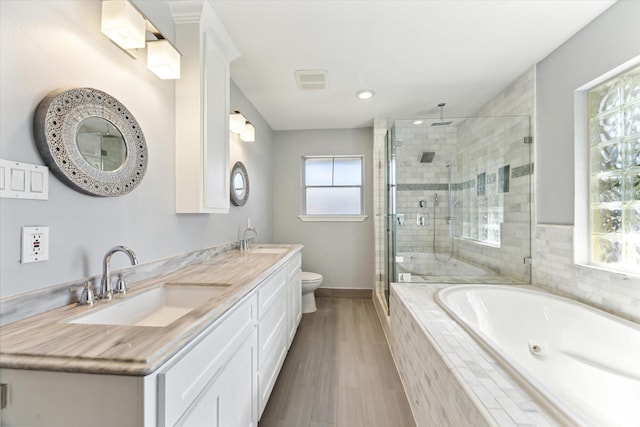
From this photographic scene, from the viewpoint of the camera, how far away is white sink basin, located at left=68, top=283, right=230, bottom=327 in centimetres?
101

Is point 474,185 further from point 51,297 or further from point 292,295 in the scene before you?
point 51,297

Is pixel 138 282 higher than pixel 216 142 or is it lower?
lower

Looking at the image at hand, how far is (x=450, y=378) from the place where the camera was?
3.45 feet

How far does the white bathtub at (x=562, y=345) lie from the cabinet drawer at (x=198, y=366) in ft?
3.66

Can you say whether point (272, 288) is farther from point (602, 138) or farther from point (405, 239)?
point (602, 138)

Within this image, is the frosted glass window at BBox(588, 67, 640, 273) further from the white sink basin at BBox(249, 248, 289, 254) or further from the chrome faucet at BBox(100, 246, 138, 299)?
the chrome faucet at BBox(100, 246, 138, 299)

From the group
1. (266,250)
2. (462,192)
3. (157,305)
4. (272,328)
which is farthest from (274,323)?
(462,192)

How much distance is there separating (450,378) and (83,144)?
1716 millimetres

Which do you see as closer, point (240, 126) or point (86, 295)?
point (86, 295)

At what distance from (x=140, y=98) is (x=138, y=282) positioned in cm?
92

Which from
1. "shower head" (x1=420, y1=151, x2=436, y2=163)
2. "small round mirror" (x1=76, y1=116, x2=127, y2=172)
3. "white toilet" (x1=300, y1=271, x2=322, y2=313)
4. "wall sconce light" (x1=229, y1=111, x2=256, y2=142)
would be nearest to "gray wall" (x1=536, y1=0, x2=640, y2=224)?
"shower head" (x1=420, y1=151, x2=436, y2=163)

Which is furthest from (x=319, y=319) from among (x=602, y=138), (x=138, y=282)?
(x=602, y=138)

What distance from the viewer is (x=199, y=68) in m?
1.57

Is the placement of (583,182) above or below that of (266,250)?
above
